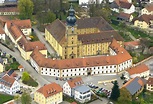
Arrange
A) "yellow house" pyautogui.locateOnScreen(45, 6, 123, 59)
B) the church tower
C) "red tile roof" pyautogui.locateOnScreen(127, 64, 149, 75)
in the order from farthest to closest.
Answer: "yellow house" pyautogui.locateOnScreen(45, 6, 123, 59), the church tower, "red tile roof" pyautogui.locateOnScreen(127, 64, 149, 75)

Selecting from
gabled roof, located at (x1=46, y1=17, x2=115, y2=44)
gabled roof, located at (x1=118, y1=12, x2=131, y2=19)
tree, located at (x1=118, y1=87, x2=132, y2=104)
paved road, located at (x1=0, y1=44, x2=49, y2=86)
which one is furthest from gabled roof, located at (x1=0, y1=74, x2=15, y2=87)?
gabled roof, located at (x1=118, y1=12, x2=131, y2=19)

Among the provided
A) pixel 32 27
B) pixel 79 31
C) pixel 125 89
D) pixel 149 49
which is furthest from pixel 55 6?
pixel 125 89

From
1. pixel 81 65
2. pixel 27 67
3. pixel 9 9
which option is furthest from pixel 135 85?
pixel 9 9

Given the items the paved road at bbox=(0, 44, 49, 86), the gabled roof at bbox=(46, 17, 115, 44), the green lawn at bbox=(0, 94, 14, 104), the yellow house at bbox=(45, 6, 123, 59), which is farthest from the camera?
the gabled roof at bbox=(46, 17, 115, 44)

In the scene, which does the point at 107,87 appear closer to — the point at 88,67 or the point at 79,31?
the point at 88,67

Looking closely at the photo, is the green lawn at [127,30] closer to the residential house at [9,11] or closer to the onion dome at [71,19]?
the onion dome at [71,19]

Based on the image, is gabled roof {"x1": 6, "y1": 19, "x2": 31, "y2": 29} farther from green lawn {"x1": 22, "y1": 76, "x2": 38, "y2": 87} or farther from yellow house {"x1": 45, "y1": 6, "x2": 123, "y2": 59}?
green lawn {"x1": 22, "y1": 76, "x2": 38, "y2": 87}
